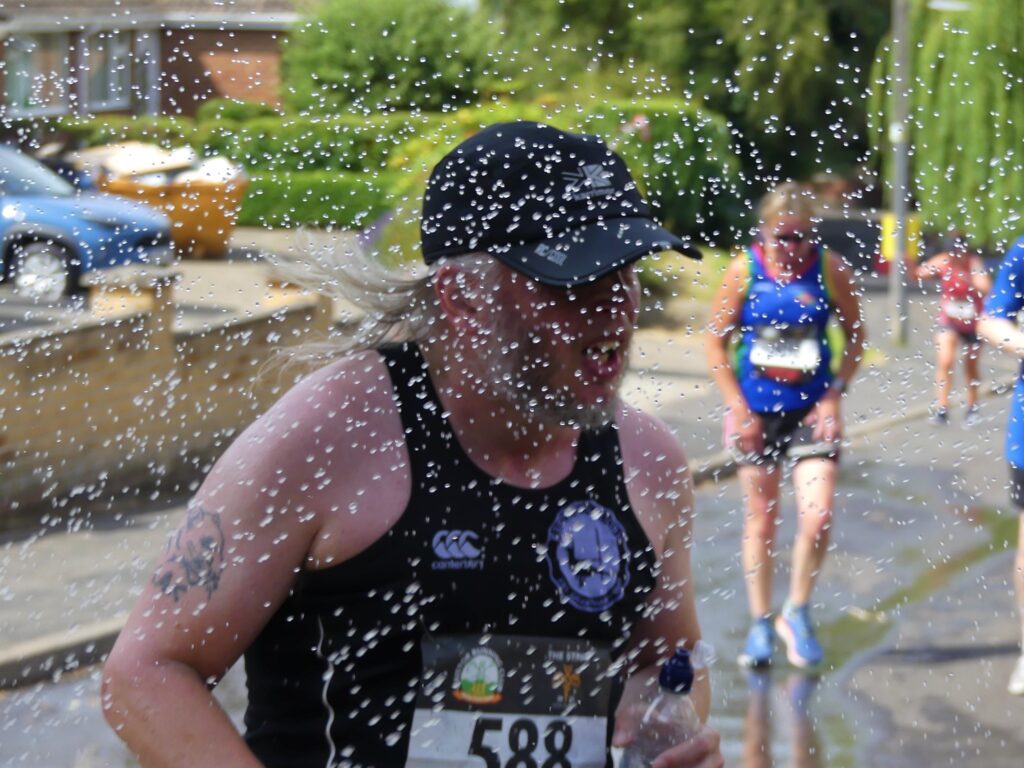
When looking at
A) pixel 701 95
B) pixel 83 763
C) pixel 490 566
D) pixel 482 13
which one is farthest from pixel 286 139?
pixel 83 763

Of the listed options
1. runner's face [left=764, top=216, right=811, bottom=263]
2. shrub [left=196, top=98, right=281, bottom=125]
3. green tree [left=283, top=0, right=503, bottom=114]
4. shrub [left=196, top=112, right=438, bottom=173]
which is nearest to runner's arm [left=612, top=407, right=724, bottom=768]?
shrub [left=196, top=112, right=438, bottom=173]

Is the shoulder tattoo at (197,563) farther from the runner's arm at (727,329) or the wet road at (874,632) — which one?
the runner's arm at (727,329)

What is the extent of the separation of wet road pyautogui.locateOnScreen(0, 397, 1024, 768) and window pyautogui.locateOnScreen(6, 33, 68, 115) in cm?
147

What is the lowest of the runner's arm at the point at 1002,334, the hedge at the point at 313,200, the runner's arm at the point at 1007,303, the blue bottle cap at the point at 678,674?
the runner's arm at the point at 1002,334

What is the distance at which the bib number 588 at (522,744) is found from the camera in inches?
73.9

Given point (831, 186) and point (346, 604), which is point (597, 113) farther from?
point (346, 604)

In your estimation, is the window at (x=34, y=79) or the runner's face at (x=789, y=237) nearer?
the window at (x=34, y=79)

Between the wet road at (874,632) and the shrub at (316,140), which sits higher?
the shrub at (316,140)

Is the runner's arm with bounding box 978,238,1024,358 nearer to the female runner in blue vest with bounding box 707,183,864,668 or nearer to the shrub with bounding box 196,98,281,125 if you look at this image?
the female runner in blue vest with bounding box 707,183,864,668

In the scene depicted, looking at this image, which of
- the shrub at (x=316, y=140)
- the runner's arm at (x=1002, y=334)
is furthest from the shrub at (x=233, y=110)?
the runner's arm at (x=1002, y=334)

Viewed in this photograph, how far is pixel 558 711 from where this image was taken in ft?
6.22

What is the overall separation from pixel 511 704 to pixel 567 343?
0.42 metres

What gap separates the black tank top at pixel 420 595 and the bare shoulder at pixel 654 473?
44 mm

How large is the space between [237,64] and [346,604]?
1.05 meters
